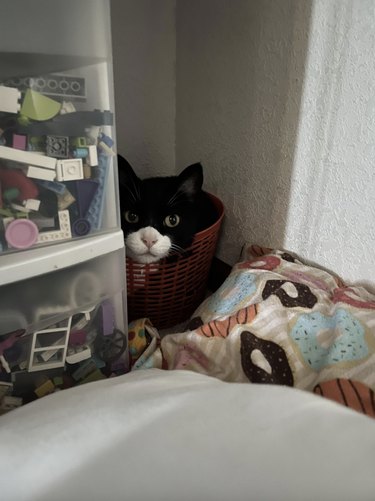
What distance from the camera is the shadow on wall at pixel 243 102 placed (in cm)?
76

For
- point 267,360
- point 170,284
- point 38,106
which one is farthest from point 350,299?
point 38,106

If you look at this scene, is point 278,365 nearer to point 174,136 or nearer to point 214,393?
point 214,393

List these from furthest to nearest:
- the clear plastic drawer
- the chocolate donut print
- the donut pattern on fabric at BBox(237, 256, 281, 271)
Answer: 1. the donut pattern on fabric at BBox(237, 256, 281, 271)
2. the chocolate donut print
3. the clear plastic drawer

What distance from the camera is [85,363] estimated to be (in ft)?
2.22

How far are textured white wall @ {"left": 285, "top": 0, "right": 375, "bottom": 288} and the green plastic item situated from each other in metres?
0.45

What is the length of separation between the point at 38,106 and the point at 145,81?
21.4 inches

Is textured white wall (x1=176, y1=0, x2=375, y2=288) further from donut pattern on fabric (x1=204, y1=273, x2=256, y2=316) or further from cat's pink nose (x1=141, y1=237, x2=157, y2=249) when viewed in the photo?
cat's pink nose (x1=141, y1=237, x2=157, y2=249)

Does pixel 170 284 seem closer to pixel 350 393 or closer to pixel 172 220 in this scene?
pixel 172 220

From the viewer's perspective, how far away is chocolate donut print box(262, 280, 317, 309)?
0.70 meters

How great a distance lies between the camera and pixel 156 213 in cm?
81

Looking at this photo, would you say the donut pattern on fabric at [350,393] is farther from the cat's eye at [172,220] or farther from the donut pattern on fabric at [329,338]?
the cat's eye at [172,220]

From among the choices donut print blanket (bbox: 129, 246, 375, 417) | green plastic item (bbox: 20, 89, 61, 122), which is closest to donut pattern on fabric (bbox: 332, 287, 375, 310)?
donut print blanket (bbox: 129, 246, 375, 417)

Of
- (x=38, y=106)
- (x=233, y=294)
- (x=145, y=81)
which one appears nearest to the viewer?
(x=38, y=106)

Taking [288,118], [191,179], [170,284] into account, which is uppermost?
[288,118]
